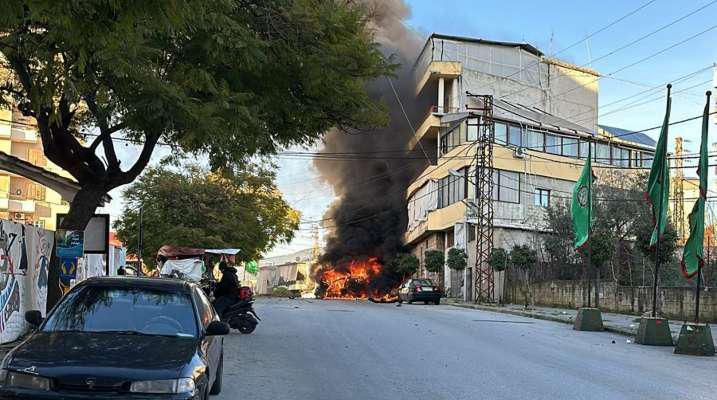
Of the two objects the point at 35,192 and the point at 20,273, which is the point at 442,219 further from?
the point at 20,273

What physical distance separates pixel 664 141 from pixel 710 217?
2602 centimetres

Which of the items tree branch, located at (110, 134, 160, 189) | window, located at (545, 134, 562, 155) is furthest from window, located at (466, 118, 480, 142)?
tree branch, located at (110, 134, 160, 189)

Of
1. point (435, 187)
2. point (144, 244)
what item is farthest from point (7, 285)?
point (435, 187)

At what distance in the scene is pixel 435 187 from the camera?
56.4 meters

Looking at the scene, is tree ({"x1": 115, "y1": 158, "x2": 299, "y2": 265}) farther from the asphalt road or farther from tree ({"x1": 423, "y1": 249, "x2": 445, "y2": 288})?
the asphalt road

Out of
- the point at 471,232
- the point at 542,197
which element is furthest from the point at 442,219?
the point at 542,197

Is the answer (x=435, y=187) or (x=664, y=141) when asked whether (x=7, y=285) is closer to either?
(x=664, y=141)

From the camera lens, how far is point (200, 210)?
41.0 metres

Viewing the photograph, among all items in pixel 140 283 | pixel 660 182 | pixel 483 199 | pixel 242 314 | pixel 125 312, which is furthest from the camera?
pixel 483 199

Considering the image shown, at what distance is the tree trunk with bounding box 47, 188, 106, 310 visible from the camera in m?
14.6

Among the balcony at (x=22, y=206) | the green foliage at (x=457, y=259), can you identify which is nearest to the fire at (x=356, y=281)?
the green foliage at (x=457, y=259)

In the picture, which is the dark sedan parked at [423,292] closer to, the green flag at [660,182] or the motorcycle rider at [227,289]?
the green flag at [660,182]

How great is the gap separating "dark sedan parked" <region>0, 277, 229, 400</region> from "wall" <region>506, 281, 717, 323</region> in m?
19.3

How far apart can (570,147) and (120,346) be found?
170 ft
